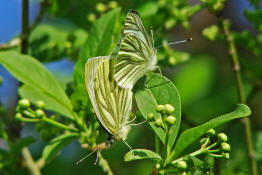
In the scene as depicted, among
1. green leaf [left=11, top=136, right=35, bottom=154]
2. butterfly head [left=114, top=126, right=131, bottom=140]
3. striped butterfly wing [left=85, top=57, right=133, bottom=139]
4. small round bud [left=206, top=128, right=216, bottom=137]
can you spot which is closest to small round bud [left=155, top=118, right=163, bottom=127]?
small round bud [left=206, top=128, right=216, bottom=137]

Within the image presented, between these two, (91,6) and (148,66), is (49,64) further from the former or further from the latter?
(148,66)

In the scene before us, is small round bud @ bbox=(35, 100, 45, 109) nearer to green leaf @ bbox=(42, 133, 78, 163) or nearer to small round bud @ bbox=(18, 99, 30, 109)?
small round bud @ bbox=(18, 99, 30, 109)

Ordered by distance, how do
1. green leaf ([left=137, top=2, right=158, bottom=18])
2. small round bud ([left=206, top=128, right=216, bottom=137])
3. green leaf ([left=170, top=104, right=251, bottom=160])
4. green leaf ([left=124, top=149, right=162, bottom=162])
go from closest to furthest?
green leaf ([left=170, top=104, right=251, bottom=160]) < green leaf ([left=124, top=149, right=162, bottom=162]) < small round bud ([left=206, top=128, right=216, bottom=137]) < green leaf ([left=137, top=2, right=158, bottom=18])

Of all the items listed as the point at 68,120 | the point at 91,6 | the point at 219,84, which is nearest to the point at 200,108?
the point at 219,84

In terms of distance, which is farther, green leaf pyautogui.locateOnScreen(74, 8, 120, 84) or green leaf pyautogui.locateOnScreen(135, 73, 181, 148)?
green leaf pyautogui.locateOnScreen(74, 8, 120, 84)

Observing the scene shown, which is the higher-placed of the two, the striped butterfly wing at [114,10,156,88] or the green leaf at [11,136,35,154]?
the striped butterfly wing at [114,10,156,88]

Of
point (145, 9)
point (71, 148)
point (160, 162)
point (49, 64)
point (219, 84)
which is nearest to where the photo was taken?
point (160, 162)

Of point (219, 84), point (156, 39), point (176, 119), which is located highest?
point (156, 39)

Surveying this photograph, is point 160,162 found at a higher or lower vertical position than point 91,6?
lower
